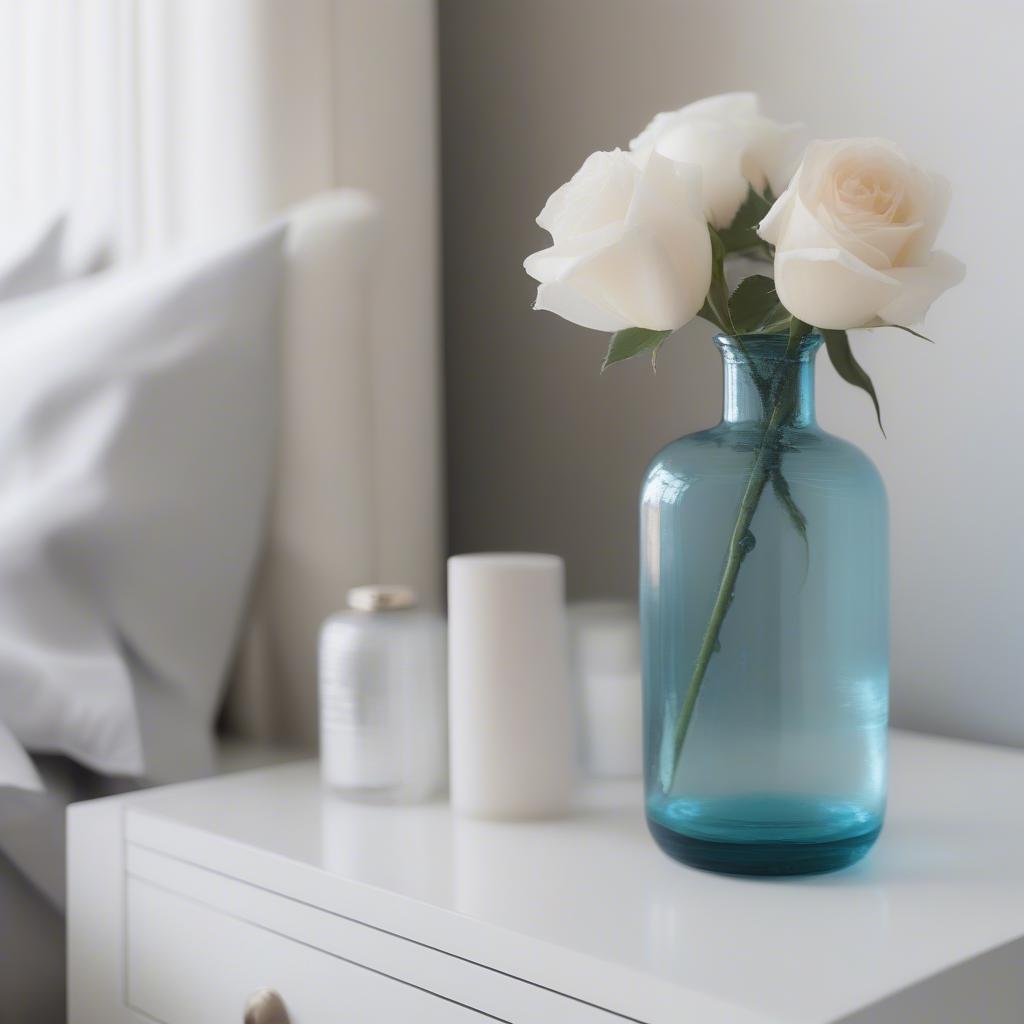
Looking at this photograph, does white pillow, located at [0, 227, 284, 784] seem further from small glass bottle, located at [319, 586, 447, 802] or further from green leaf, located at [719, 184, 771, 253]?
green leaf, located at [719, 184, 771, 253]

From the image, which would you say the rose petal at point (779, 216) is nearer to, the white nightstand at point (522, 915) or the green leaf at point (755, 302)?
the green leaf at point (755, 302)

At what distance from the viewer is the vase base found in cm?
61

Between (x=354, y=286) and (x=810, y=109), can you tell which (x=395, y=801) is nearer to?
(x=354, y=286)

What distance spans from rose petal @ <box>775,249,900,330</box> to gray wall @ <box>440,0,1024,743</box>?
0.43m

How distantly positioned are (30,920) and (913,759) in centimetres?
64

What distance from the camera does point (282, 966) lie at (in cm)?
70

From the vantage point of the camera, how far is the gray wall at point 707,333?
3.08 ft

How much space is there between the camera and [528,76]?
1293 millimetres

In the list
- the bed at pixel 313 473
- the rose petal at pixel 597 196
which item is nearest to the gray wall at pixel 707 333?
the bed at pixel 313 473

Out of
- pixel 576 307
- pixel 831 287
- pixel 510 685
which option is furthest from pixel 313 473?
pixel 831 287

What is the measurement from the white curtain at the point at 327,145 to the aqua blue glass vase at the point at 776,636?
553mm

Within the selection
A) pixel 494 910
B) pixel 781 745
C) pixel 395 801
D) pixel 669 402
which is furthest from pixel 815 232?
pixel 669 402

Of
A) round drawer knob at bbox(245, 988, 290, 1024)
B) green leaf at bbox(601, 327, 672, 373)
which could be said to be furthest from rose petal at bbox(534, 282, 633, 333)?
round drawer knob at bbox(245, 988, 290, 1024)

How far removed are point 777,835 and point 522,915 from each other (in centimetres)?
13
